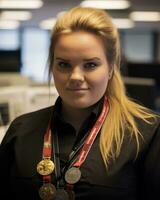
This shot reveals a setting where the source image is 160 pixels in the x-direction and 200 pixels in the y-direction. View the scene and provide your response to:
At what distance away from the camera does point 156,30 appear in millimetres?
12273

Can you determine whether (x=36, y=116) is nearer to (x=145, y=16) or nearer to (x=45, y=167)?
(x=45, y=167)

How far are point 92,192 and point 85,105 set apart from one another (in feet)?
0.80

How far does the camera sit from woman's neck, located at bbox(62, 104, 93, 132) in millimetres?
1218

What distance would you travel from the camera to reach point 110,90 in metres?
1.26

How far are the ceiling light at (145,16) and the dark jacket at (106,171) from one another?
7.36 meters

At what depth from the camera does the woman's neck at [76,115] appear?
122 cm

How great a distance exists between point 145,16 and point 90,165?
8191 mm

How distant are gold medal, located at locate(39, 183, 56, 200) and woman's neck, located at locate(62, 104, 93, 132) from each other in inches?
7.7

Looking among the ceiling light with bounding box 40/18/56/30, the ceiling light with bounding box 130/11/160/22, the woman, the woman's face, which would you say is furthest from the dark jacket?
the ceiling light with bounding box 40/18/56/30

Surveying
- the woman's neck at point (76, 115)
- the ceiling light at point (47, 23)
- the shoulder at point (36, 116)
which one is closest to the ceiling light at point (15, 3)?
the ceiling light at point (47, 23)

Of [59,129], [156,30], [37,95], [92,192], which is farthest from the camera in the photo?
[156,30]

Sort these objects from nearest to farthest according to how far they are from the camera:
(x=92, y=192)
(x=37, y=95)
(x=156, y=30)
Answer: (x=92, y=192), (x=37, y=95), (x=156, y=30)

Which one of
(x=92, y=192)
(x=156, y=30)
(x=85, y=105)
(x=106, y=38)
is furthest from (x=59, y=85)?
(x=156, y=30)

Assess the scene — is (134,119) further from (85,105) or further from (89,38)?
(89,38)
